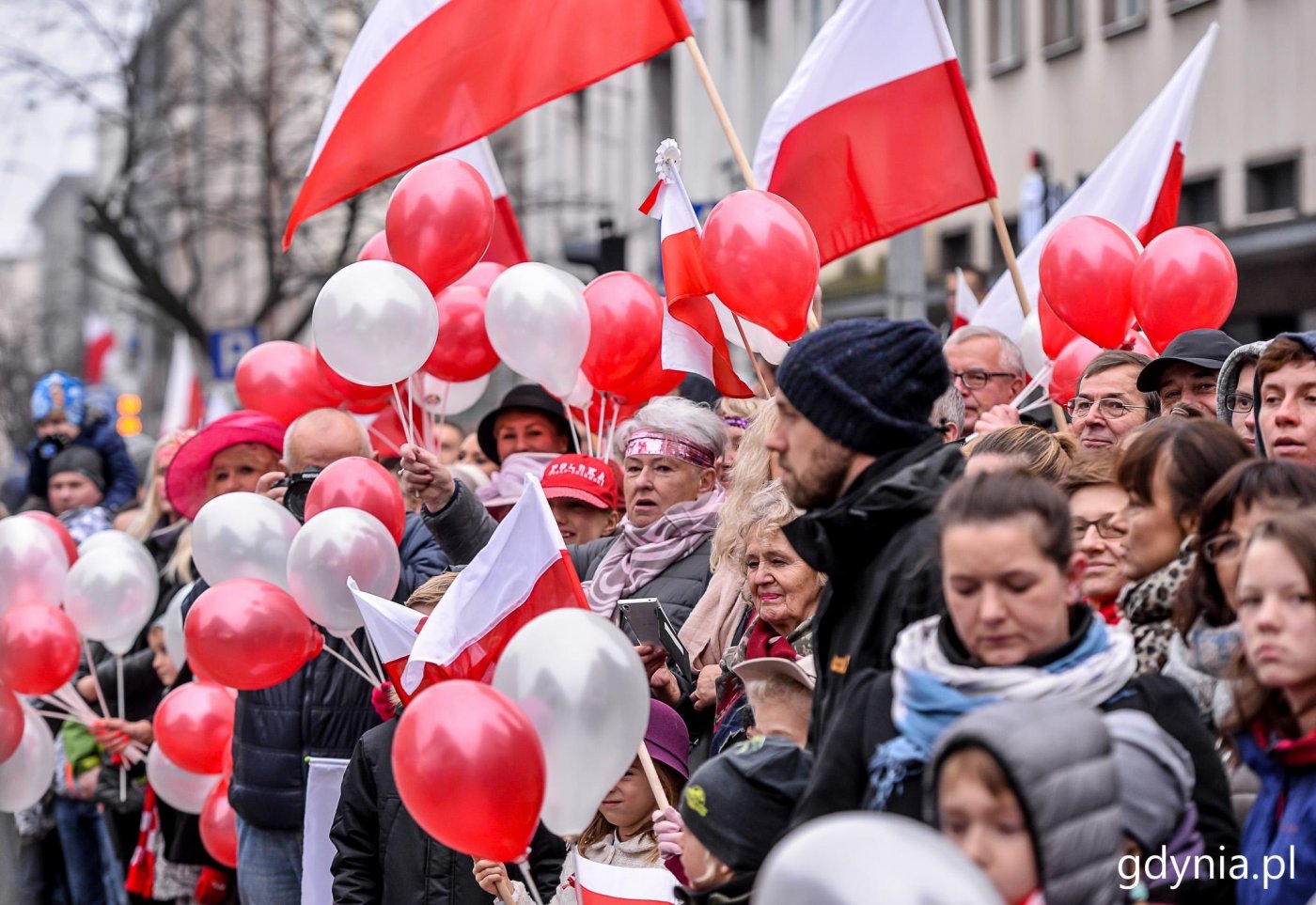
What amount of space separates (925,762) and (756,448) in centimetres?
246

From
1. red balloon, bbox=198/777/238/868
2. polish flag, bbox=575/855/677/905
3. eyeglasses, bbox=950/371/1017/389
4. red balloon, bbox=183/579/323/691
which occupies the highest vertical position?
eyeglasses, bbox=950/371/1017/389

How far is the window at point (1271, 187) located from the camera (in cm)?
1667

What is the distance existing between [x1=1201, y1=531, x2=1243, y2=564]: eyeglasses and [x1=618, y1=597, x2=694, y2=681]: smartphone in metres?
2.00

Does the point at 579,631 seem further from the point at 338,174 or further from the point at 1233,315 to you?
the point at 1233,315

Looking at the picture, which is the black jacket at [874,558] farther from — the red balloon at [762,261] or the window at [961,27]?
the window at [961,27]

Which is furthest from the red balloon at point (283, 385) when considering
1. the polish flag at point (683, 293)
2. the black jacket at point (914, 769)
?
the black jacket at point (914, 769)

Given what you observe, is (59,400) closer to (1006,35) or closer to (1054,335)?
(1054,335)

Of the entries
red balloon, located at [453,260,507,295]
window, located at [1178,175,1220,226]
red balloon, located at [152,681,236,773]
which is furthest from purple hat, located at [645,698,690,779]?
window, located at [1178,175,1220,226]

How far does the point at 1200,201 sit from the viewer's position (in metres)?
17.9

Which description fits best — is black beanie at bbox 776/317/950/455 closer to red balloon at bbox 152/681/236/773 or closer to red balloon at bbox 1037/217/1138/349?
red balloon at bbox 1037/217/1138/349

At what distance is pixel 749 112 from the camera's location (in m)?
26.9

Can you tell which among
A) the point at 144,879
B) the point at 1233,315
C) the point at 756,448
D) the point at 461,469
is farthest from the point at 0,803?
the point at 1233,315

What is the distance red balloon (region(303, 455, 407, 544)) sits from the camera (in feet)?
20.1

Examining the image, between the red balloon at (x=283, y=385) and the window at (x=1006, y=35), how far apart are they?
14.6m
